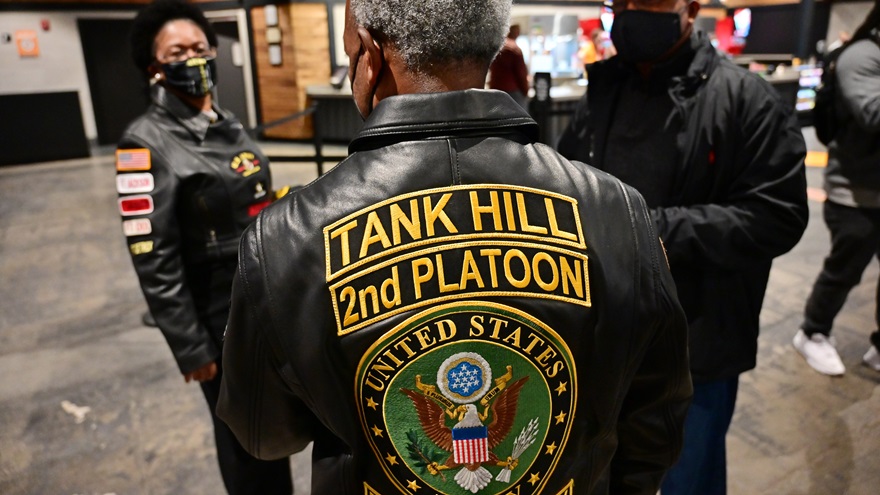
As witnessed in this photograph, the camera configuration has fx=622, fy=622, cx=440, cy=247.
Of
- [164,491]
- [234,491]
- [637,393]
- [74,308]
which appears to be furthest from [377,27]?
[74,308]

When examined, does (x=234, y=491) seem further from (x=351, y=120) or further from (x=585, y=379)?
(x=351, y=120)

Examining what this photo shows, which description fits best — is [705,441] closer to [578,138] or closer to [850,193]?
[578,138]

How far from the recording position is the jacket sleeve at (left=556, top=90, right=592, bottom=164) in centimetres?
189

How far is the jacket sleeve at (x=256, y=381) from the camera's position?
2.73ft

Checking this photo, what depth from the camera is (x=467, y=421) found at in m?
0.86

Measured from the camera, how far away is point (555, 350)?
849 millimetres

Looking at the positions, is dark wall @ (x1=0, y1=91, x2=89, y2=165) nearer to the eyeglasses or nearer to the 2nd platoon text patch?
the eyeglasses

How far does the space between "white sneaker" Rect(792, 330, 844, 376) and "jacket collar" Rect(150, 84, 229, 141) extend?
3.04 m

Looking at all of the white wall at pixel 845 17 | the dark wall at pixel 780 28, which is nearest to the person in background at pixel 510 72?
Answer: the dark wall at pixel 780 28

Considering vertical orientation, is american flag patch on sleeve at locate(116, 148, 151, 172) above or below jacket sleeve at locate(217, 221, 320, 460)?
above

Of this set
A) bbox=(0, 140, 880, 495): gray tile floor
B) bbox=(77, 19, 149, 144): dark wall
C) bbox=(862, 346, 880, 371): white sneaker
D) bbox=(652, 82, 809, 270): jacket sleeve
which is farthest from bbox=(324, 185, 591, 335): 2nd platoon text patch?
bbox=(77, 19, 149, 144): dark wall

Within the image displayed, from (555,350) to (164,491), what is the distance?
84.8 inches

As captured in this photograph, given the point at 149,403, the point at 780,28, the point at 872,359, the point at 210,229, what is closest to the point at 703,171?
the point at 210,229

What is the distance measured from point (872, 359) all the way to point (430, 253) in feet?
10.6
